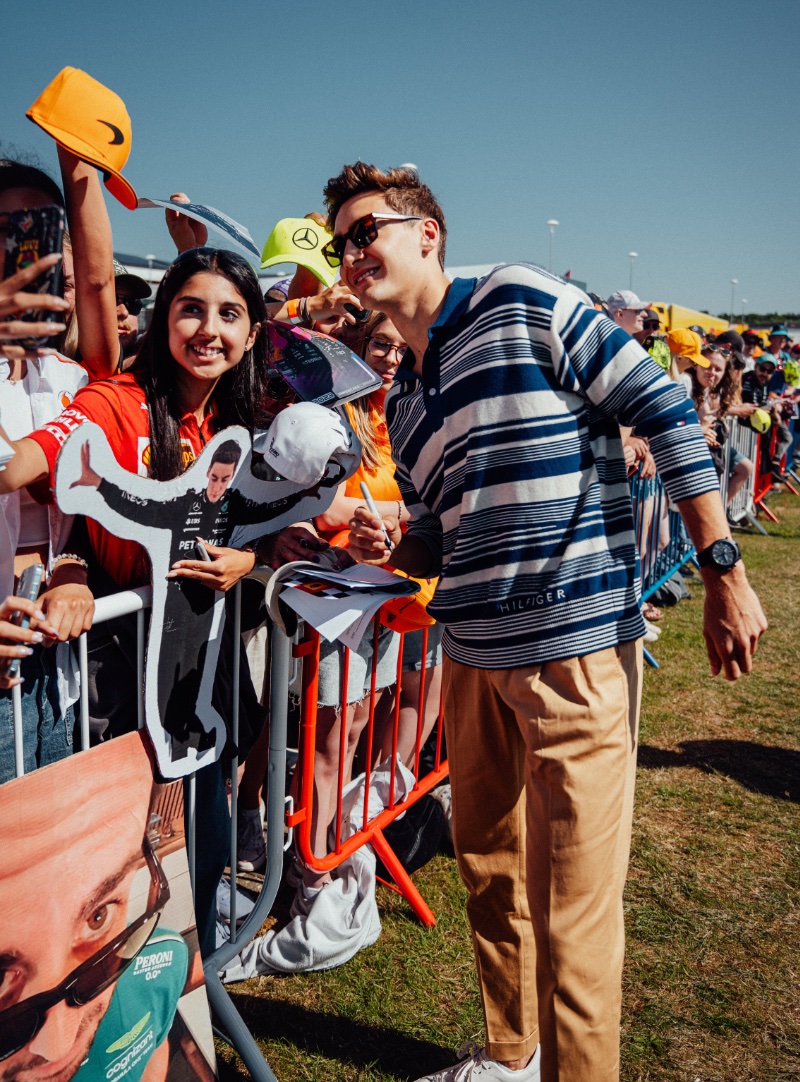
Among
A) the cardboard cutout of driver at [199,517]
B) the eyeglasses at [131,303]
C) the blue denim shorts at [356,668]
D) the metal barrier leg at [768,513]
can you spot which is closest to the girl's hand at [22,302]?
the cardboard cutout of driver at [199,517]

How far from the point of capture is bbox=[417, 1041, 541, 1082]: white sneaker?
230 cm

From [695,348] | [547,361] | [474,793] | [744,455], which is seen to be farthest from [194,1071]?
[744,455]

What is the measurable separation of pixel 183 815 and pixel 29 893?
19.4 inches

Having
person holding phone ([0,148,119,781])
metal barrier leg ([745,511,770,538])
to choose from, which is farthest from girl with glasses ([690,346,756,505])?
person holding phone ([0,148,119,781])

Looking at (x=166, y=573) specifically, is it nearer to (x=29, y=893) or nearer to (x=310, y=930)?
(x=29, y=893)

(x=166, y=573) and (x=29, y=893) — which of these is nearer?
(x=29, y=893)

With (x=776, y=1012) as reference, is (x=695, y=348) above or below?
above

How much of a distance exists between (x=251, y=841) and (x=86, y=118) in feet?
8.98

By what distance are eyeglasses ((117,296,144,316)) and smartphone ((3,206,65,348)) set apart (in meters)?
2.50

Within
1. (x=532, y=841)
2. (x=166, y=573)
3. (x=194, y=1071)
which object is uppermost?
(x=166, y=573)

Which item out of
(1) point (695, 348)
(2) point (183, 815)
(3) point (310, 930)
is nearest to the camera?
(2) point (183, 815)

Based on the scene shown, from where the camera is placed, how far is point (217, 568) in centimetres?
204

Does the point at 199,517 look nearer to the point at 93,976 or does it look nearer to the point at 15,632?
the point at 15,632

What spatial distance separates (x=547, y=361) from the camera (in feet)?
6.47
